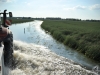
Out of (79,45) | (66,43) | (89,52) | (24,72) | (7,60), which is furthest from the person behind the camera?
(66,43)

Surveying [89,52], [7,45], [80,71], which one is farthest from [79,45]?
[7,45]

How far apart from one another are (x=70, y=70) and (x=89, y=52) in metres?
8.12

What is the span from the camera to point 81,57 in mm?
16922

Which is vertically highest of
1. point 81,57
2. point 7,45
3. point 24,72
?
point 7,45

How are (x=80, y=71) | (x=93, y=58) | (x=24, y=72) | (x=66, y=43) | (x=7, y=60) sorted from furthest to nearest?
(x=66, y=43)
(x=93, y=58)
(x=80, y=71)
(x=7, y=60)
(x=24, y=72)

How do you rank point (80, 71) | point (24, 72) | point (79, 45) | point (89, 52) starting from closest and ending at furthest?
point (24, 72) → point (80, 71) → point (89, 52) → point (79, 45)

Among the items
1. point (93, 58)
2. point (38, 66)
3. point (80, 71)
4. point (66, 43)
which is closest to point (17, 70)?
point (38, 66)

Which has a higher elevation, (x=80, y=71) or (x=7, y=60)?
(x=7, y=60)

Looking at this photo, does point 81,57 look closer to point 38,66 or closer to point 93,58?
point 93,58

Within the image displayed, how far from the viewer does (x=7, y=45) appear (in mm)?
9523

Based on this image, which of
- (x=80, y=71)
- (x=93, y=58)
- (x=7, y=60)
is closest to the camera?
(x=7, y=60)

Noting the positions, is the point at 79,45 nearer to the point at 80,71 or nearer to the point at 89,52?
the point at 89,52

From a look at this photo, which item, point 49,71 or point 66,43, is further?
point 66,43

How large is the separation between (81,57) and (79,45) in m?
3.54
